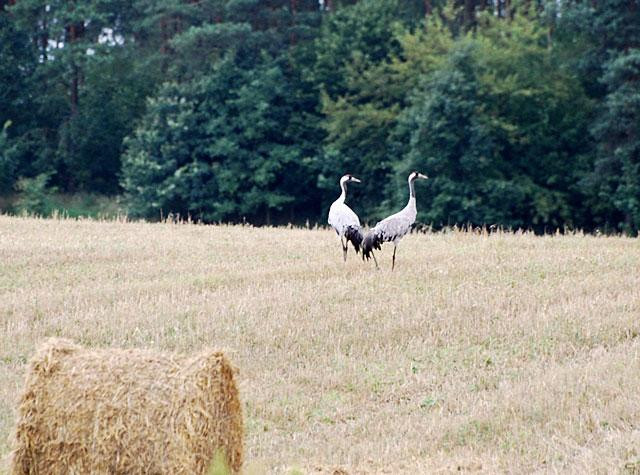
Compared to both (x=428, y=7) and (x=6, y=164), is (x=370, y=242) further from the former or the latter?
(x=6, y=164)

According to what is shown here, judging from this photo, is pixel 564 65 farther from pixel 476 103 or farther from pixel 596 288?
pixel 596 288

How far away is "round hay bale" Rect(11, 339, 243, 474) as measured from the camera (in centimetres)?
852

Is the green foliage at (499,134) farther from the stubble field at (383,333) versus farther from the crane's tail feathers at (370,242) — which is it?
the crane's tail feathers at (370,242)

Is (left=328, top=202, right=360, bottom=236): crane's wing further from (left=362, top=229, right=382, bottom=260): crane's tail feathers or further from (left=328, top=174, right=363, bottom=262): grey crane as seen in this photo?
(left=362, top=229, right=382, bottom=260): crane's tail feathers

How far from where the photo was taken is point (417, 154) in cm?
4375

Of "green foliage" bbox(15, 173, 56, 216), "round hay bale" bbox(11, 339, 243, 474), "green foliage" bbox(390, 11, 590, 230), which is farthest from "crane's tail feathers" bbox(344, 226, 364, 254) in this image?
"green foliage" bbox(15, 173, 56, 216)

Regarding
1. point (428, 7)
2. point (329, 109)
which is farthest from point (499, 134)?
point (428, 7)

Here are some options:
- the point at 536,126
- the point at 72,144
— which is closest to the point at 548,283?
the point at 536,126

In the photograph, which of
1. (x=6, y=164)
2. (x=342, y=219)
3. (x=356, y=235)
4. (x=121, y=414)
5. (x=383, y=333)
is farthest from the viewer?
(x=6, y=164)

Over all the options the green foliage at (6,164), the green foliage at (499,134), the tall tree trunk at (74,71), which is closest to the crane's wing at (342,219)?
the green foliage at (499,134)

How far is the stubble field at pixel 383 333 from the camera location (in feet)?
34.4

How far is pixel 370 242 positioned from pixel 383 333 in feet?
15.4

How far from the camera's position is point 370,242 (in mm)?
19484

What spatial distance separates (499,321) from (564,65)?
3289 centimetres
